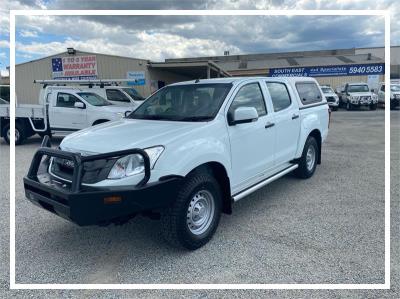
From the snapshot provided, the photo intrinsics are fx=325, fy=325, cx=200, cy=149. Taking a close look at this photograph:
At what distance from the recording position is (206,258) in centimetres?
317

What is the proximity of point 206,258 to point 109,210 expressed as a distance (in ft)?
3.56

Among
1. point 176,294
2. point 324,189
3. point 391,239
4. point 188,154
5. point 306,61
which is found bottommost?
point 176,294

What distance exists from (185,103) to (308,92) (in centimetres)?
283

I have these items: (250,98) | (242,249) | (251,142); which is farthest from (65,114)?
(242,249)

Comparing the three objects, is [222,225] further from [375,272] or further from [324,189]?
[324,189]

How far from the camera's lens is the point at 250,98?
14.0 feet

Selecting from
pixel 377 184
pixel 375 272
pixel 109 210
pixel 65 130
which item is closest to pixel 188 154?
pixel 109 210

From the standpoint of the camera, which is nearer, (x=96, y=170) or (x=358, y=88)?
(x=96, y=170)

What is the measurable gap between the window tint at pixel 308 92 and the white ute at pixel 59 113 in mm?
5550

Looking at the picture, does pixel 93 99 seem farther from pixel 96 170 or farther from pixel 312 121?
pixel 96 170

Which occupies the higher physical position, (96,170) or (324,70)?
(324,70)

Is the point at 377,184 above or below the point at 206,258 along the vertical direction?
above

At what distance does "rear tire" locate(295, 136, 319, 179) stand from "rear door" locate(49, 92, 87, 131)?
678 cm

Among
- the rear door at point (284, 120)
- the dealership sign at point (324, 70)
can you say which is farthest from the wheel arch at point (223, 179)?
the dealership sign at point (324, 70)
